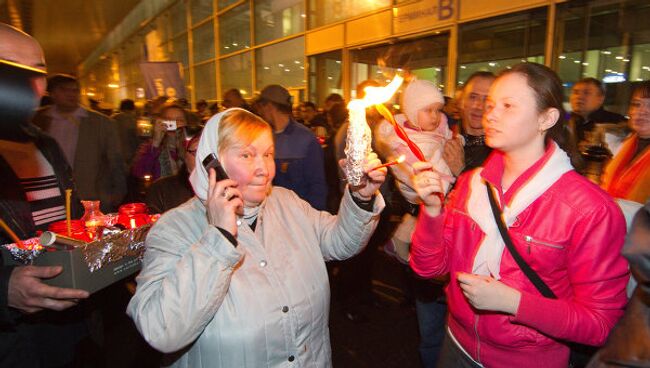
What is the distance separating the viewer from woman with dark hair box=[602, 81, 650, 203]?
7.29 ft

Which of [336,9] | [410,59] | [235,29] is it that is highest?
[235,29]

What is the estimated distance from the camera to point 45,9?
39.2ft

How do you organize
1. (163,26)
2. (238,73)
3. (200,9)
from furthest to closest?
(163,26)
(200,9)
(238,73)

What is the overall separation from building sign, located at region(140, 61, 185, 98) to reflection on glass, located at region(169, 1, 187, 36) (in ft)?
52.8

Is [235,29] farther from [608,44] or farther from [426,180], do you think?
[426,180]

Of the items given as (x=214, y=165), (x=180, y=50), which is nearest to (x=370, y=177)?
(x=214, y=165)

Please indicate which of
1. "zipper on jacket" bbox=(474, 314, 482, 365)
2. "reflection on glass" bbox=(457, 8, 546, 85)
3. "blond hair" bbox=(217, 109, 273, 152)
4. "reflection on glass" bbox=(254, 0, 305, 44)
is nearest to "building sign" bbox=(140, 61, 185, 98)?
"blond hair" bbox=(217, 109, 273, 152)

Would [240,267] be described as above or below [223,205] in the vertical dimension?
below

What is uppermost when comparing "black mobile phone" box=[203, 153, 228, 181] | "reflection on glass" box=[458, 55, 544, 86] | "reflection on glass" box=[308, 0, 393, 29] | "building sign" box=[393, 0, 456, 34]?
"reflection on glass" box=[308, 0, 393, 29]

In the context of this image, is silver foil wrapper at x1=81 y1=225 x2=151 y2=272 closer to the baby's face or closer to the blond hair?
the blond hair

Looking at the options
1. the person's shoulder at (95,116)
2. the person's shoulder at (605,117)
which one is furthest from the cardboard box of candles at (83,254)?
the person's shoulder at (605,117)

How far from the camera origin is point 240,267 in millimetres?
1494

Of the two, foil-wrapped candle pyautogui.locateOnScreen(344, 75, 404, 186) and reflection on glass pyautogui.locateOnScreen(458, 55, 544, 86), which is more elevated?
reflection on glass pyautogui.locateOnScreen(458, 55, 544, 86)

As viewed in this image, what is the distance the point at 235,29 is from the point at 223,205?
1685 cm
